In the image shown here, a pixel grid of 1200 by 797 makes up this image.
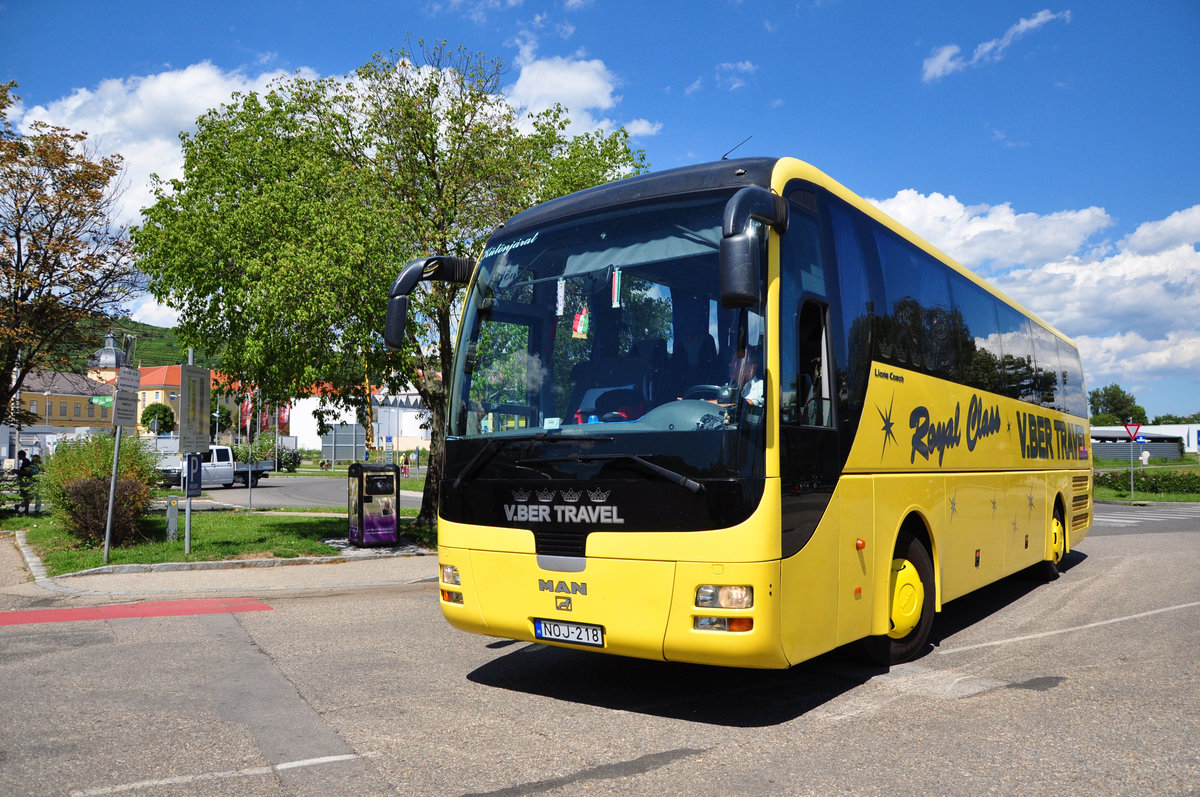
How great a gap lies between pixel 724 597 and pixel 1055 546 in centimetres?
825

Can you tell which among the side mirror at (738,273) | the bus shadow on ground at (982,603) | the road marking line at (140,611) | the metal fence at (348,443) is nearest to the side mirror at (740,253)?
the side mirror at (738,273)

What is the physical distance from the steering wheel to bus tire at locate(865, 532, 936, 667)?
2.24m

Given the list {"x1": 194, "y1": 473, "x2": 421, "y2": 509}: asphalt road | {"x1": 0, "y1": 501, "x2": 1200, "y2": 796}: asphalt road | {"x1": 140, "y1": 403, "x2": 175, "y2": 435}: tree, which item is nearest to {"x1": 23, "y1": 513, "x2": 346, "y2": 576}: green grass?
{"x1": 0, "y1": 501, "x2": 1200, "y2": 796}: asphalt road

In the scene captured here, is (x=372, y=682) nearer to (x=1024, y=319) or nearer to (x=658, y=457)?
(x=658, y=457)

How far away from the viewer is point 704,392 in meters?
5.11

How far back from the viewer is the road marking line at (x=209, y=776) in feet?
13.3

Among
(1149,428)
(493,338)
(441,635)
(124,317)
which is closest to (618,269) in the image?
(493,338)

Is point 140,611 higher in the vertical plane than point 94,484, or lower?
lower

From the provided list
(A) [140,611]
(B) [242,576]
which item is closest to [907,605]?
(A) [140,611]

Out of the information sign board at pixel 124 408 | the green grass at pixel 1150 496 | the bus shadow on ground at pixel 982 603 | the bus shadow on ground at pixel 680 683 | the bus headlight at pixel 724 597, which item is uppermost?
the information sign board at pixel 124 408

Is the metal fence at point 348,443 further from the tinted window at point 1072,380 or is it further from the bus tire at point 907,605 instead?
the bus tire at point 907,605

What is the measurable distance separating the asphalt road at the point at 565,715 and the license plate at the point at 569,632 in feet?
1.48

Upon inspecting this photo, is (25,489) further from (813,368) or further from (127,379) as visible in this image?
(813,368)

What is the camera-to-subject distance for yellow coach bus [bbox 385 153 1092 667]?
492 cm
